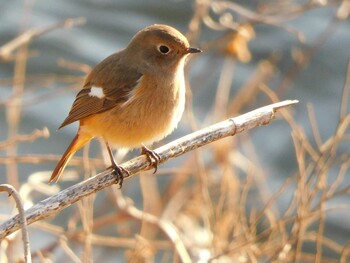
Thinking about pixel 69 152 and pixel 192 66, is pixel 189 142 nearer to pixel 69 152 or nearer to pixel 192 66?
pixel 69 152

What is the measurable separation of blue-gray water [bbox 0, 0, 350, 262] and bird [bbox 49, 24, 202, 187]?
3257mm

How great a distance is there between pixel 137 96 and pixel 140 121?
0.45 ft

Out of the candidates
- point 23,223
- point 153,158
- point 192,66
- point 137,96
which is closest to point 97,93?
point 137,96

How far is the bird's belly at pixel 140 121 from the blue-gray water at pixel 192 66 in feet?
11.1

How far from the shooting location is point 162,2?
30.8 ft

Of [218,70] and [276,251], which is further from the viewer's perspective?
[218,70]

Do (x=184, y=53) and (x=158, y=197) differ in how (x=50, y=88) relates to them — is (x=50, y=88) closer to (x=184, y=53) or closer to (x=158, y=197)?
(x=158, y=197)

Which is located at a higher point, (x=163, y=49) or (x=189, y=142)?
(x=163, y=49)

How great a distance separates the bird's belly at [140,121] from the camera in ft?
15.8

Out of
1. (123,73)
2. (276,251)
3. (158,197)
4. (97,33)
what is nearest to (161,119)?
(123,73)

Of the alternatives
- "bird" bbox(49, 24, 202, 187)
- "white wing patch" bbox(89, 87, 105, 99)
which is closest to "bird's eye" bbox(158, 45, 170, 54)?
"bird" bbox(49, 24, 202, 187)

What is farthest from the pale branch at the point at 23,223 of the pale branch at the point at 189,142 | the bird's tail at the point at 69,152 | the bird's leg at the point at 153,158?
the bird's tail at the point at 69,152

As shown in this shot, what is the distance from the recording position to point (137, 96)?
4.84 m

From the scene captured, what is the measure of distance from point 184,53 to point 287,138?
13.4 feet
